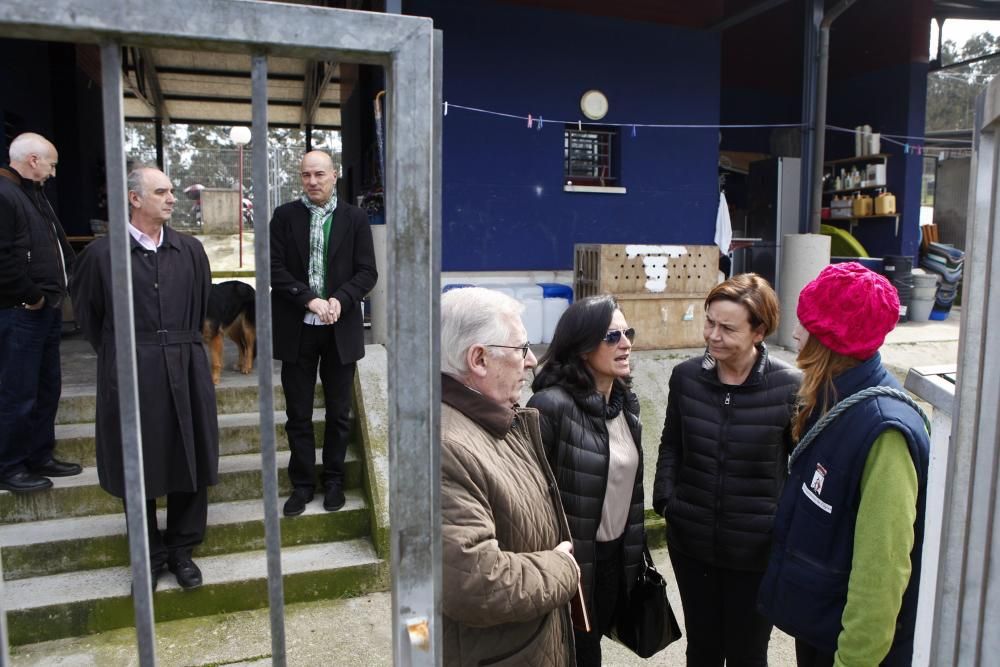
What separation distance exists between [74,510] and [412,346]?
12.3 ft

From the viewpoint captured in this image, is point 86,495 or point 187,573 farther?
point 86,495

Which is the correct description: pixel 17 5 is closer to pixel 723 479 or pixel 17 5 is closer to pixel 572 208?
pixel 723 479

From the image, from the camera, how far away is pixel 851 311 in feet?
6.61

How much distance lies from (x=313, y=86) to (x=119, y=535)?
410 inches

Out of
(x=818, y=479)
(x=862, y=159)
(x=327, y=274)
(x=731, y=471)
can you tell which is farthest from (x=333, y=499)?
(x=862, y=159)

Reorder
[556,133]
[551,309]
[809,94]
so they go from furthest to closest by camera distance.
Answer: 1. [556,133]
2. [809,94]
3. [551,309]

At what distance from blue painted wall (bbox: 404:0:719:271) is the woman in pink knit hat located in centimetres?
587

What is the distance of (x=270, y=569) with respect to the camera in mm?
1070

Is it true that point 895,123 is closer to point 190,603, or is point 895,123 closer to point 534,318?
point 534,318

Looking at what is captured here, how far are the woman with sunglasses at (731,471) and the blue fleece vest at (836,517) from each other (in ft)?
1.22

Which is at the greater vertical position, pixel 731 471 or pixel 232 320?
pixel 232 320

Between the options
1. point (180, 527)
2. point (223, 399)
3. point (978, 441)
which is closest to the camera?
point (978, 441)

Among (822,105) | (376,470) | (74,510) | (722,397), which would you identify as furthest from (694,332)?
(74,510)

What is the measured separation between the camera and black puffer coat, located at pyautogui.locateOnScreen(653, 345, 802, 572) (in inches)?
96.4
